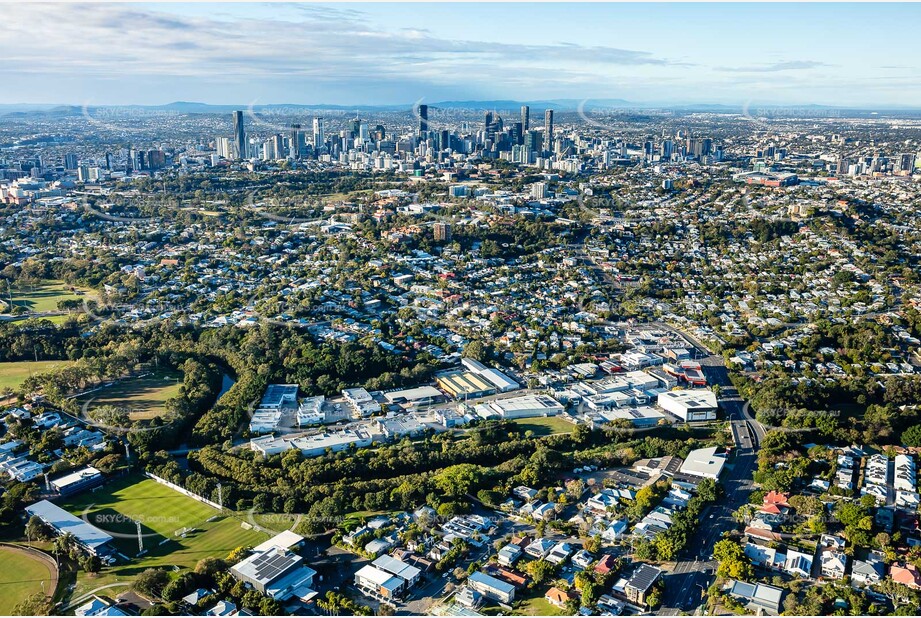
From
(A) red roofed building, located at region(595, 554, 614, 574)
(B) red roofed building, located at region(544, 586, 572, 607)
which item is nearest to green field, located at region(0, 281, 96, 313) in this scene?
(B) red roofed building, located at region(544, 586, 572, 607)

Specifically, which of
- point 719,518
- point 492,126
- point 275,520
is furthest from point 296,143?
point 719,518

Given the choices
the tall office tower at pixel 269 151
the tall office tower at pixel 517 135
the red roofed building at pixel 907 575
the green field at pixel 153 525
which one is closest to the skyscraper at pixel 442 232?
the green field at pixel 153 525

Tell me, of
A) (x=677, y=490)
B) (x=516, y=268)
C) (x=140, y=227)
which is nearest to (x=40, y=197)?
(x=140, y=227)

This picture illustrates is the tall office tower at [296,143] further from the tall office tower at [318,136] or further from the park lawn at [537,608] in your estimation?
the park lawn at [537,608]

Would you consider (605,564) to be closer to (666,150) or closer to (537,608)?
(537,608)

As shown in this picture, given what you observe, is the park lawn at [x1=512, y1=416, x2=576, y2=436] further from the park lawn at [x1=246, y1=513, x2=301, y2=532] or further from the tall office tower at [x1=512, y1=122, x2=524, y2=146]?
the tall office tower at [x1=512, y1=122, x2=524, y2=146]

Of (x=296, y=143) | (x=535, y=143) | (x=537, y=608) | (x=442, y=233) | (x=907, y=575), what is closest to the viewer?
(x=537, y=608)
